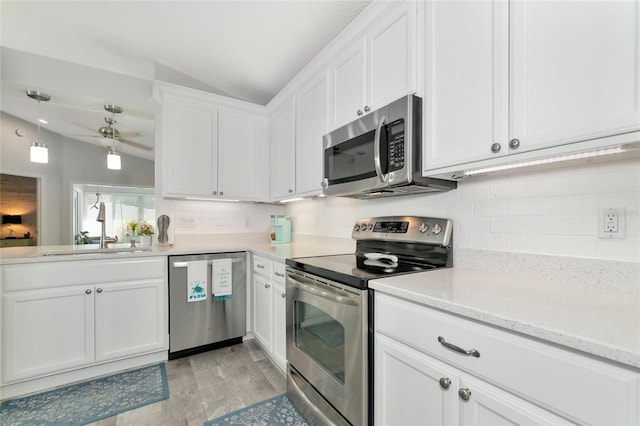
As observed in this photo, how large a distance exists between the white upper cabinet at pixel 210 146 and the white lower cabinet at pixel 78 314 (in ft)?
2.69

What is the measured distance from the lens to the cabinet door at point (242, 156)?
278 centimetres

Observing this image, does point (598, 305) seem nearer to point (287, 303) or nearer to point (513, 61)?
point (513, 61)

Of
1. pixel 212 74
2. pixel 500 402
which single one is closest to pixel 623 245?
pixel 500 402

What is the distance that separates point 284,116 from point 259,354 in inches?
86.8

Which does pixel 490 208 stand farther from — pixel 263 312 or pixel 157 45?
pixel 157 45

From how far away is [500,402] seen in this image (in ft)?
2.49

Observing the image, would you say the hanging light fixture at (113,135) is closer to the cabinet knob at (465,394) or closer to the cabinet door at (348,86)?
the cabinet door at (348,86)

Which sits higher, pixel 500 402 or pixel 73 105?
pixel 73 105

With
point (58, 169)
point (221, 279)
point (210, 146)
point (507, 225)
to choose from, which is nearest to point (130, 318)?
point (221, 279)

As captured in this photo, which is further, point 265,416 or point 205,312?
point 205,312

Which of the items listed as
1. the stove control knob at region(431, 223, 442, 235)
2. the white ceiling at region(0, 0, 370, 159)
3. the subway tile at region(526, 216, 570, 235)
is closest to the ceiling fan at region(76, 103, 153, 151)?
the white ceiling at region(0, 0, 370, 159)

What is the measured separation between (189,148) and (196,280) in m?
1.25

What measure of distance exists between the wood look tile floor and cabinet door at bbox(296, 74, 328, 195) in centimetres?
146

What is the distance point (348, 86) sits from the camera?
1.82 metres
